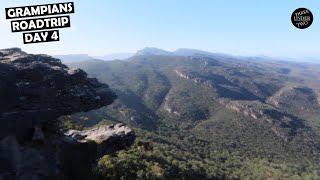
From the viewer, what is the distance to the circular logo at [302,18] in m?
45.8

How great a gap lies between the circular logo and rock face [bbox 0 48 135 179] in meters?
23.0

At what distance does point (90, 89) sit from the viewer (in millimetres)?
41844

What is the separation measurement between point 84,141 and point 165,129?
499 ft

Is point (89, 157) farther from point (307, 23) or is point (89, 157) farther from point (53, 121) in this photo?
point (307, 23)

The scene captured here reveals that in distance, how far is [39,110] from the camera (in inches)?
1460

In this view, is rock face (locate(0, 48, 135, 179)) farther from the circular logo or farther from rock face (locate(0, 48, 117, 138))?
the circular logo

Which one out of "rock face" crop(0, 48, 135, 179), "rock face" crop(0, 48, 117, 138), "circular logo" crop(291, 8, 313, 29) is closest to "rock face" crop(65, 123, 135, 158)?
Answer: "rock face" crop(0, 48, 135, 179)

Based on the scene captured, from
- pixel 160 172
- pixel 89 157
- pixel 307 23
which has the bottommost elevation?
pixel 160 172

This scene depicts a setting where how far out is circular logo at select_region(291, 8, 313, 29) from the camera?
45812 millimetres

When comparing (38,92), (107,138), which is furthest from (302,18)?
(38,92)

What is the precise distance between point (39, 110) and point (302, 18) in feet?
104

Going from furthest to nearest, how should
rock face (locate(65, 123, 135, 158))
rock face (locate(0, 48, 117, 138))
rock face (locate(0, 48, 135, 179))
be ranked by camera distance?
rock face (locate(65, 123, 135, 158)) → rock face (locate(0, 48, 117, 138)) → rock face (locate(0, 48, 135, 179))

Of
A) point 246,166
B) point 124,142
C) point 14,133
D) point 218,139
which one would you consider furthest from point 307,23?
point 218,139

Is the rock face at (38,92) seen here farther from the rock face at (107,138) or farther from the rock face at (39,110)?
the rock face at (107,138)
